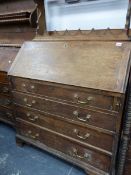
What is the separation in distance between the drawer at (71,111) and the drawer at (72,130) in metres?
0.07

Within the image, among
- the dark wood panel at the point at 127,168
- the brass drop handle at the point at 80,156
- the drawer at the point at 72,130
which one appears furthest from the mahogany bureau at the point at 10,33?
the dark wood panel at the point at 127,168

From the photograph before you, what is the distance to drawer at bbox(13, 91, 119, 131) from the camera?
4.26 ft

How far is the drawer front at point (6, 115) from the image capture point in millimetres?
2236

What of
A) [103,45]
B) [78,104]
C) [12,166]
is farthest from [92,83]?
[12,166]

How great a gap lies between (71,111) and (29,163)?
83cm

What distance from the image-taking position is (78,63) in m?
1.44

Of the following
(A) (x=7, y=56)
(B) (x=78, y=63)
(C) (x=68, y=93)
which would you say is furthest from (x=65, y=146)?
(A) (x=7, y=56)

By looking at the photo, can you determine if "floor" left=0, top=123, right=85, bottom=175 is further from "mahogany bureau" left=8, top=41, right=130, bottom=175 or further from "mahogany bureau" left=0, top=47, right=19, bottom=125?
"mahogany bureau" left=0, top=47, right=19, bottom=125

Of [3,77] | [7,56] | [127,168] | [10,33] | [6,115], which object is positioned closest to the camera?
[127,168]

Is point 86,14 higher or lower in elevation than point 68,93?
higher

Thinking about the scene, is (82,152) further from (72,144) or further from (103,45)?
(103,45)

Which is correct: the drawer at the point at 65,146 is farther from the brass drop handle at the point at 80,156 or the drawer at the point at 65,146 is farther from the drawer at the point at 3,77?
the drawer at the point at 3,77

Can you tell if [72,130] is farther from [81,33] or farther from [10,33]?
[10,33]

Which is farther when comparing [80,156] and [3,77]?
[3,77]
